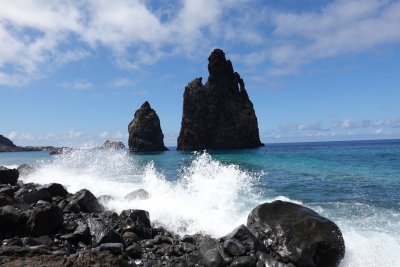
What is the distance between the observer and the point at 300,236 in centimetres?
885

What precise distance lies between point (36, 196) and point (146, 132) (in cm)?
8645

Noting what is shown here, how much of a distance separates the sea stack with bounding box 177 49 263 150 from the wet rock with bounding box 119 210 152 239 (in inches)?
3364

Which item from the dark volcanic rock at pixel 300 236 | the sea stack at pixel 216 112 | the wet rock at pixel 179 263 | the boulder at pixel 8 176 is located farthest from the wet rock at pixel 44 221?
the sea stack at pixel 216 112

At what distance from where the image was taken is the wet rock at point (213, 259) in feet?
26.9

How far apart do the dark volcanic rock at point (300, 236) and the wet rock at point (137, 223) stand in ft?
10.2

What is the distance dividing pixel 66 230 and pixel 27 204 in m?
4.01

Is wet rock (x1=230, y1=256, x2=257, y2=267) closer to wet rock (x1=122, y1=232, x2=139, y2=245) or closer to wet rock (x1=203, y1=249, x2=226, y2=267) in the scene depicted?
wet rock (x1=203, y1=249, x2=226, y2=267)

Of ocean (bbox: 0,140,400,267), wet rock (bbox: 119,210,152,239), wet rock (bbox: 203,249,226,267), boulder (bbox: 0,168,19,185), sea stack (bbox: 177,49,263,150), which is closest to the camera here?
wet rock (bbox: 203,249,226,267)

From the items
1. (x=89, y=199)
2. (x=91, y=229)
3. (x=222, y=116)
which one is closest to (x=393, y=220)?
(x=91, y=229)

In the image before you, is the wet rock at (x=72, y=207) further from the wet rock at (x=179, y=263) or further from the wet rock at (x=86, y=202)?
the wet rock at (x=179, y=263)

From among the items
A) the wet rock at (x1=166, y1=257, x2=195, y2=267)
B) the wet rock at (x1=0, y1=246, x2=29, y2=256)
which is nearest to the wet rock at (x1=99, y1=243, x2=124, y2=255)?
the wet rock at (x1=166, y1=257, x2=195, y2=267)

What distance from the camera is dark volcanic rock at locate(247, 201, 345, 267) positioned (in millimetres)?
8586

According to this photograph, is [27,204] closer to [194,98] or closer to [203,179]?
[203,179]

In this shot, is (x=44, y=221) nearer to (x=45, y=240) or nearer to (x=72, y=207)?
(x=45, y=240)
